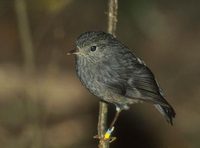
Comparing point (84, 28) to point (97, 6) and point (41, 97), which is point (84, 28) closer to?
point (97, 6)

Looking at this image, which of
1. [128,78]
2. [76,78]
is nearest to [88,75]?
[128,78]

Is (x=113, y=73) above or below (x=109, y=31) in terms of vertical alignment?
below

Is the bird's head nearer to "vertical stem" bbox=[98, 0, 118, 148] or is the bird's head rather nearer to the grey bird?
the grey bird

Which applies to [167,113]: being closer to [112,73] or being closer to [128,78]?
[128,78]

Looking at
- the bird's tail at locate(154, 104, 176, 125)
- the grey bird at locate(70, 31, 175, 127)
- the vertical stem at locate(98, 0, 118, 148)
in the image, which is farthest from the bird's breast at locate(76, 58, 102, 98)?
the bird's tail at locate(154, 104, 176, 125)

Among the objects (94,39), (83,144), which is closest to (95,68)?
(94,39)

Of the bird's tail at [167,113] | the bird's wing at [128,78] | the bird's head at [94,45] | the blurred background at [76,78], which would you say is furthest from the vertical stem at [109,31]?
the blurred background at [76,78]
